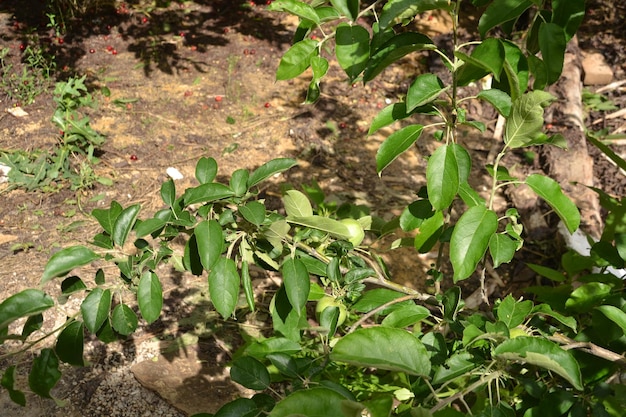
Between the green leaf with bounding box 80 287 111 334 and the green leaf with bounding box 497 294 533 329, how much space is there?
32.3 inches

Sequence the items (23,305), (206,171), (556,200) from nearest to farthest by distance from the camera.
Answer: (23,305) < (556,200) < (206,171)

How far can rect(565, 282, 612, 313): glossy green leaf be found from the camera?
1.56 m

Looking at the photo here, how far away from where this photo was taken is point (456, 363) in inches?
47.2

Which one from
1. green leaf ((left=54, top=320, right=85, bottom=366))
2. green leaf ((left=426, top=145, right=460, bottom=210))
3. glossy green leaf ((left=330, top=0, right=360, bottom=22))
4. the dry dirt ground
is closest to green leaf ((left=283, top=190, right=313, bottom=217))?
green leaf ((left=426, top=145, right=460, bottom=210))

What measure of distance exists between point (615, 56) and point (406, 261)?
107 inches

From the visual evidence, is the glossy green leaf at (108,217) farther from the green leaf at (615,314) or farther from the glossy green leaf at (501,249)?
the green leaf at (615,314)

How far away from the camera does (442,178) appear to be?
140 cm

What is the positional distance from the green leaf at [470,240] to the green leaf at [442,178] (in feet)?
0.20

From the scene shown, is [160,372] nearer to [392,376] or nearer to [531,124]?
[392,376]

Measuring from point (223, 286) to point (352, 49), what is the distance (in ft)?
1.87

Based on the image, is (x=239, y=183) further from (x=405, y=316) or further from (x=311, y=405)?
(x=311, y=405)

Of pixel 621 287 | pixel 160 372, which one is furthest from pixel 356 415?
pixel 160 372

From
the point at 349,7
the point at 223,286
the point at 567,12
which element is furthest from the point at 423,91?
the point at 223,286

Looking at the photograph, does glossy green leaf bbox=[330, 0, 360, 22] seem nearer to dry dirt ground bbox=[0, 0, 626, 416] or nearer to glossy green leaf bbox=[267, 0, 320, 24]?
glossy green leaf bbox=[267, 0, 320, 24]
